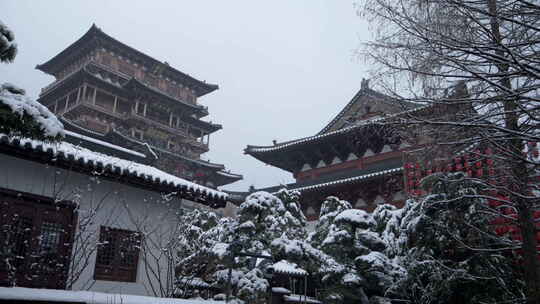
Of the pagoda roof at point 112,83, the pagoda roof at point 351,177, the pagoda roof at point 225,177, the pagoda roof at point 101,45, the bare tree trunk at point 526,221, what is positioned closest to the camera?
the bare tree trunk at point 526,221

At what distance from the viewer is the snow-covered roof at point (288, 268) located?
8.40 m

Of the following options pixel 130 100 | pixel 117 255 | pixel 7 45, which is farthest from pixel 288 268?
pixel 130 100

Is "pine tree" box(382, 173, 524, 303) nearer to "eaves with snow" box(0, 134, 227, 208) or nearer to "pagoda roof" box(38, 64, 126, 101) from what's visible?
"eaves with snow" box(0, 134, 227, 208)

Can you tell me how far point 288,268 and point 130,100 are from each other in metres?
27.6

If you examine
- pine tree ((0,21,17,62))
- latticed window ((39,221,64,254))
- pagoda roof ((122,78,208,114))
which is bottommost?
latticed window ((39,221,64,254))

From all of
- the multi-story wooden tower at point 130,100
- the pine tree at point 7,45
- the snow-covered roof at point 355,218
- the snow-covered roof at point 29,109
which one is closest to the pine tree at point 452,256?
the snow-covered roof at point 355,218

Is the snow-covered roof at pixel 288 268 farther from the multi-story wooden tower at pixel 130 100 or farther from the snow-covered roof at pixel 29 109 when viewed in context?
the multi-story wooden tower at pixel 130 100

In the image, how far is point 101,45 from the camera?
3272cm

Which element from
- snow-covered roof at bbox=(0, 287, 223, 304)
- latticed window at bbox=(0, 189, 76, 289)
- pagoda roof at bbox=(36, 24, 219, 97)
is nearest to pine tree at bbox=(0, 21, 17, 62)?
snow-covered roof at bbox=(0, 287, 223, 304)

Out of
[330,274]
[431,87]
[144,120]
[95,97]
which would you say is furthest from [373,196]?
[95,97]

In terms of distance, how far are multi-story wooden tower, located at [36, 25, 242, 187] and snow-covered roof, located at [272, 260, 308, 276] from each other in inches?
799

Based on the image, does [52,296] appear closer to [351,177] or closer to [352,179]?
[352,179]

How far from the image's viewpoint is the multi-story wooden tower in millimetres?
31109

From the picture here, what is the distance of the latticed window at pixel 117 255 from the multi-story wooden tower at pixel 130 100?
2059cm
